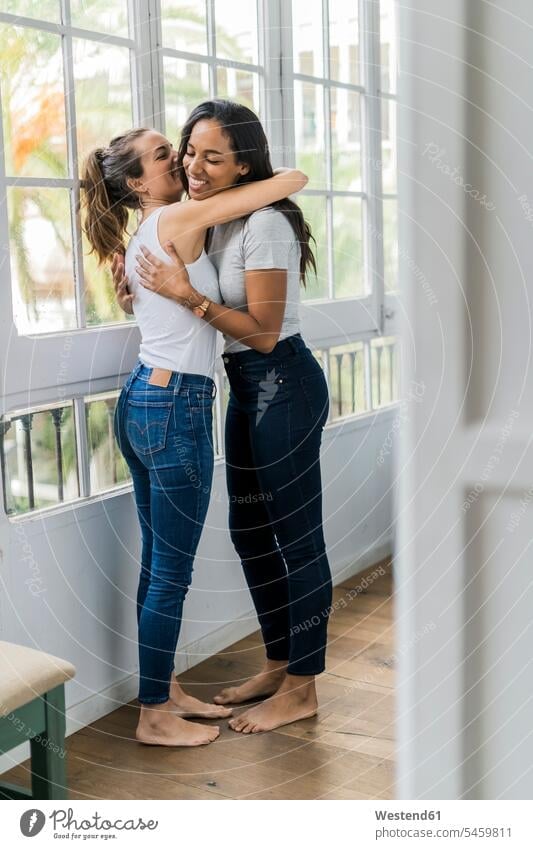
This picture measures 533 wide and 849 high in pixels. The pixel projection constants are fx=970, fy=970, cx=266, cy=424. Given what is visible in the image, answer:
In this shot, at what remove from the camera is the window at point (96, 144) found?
43.6 inches

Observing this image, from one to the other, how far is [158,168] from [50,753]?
0.65m

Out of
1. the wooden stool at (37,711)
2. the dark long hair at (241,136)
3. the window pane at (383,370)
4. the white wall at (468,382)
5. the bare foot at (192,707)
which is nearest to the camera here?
the white wall at (468,382)

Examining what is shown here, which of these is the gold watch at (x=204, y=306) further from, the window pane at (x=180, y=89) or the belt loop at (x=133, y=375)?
the window pane at (x=180, y=89)

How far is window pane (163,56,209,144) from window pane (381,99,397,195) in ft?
2.10

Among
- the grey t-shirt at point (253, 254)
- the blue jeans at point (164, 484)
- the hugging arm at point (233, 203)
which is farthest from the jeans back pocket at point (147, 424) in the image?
the hugging arm at point (233, 203)

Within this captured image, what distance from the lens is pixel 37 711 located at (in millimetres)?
873

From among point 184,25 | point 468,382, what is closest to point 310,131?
point 184,25

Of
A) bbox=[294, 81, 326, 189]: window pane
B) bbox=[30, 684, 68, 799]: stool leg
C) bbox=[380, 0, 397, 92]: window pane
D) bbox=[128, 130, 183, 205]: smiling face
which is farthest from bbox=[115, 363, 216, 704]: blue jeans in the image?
bbox=[380, 0, 397, 92]: window pane

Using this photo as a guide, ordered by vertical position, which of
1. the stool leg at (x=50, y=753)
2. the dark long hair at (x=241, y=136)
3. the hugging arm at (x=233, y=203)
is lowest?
the stool leg at (x=50, y=753)

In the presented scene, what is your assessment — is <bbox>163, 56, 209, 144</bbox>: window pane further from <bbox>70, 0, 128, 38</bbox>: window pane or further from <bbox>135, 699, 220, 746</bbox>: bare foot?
<bbox>135, 699, 220, 746</bbox>: bare foot

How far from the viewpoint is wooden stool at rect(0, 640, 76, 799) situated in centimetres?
84

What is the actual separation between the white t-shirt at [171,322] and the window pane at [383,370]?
0.66m

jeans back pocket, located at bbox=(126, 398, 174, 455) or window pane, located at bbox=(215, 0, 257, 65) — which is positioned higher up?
window pane, located at bbox=(215, 0, 257, 65)
